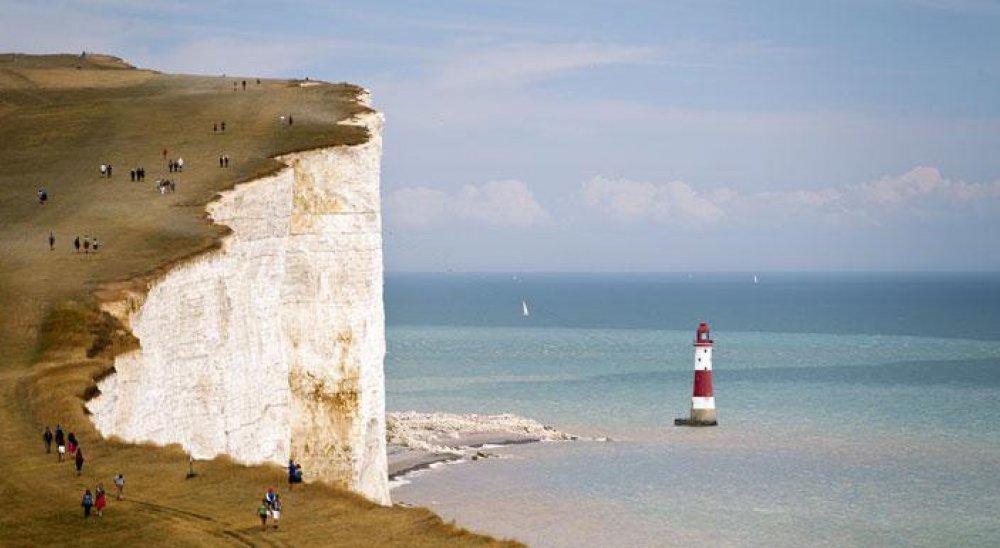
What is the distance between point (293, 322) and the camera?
5172cm

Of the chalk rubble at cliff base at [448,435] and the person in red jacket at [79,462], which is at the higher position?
Result: the person in red jacket at [79,462]

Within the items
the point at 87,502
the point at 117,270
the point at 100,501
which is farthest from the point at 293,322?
the point at 87,502

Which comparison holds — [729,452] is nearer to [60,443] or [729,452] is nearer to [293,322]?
[293,322]

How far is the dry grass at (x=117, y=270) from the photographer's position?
29219mm

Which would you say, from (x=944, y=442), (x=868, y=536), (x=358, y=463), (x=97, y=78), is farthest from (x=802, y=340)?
(x=358, y=463)

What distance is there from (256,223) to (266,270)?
1863 millimetres

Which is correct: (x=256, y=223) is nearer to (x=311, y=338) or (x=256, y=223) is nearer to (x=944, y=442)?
(x=311, y=338)

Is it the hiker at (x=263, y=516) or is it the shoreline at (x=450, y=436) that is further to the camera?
the shoreline at (x=450, y=436)

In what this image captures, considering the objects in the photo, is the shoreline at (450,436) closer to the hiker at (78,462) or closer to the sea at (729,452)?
the sea at (729,452)

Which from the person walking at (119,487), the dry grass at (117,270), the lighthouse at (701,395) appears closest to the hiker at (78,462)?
the dry grass at (117,270)

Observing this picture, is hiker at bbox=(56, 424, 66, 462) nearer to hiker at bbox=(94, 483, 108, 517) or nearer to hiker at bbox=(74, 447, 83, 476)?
hiker at bbox=(74, 447, 83, 476)

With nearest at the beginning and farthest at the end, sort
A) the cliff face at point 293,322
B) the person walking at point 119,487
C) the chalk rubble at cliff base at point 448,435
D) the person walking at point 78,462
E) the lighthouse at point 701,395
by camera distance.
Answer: the person walking at point 119,487 → the person walking at point 78,462 → the cliff face at point 293,322 → the chalk rubble at cliff base at point 448,435 → the lighthouse at point 701,395

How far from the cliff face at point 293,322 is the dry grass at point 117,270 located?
1212 mm

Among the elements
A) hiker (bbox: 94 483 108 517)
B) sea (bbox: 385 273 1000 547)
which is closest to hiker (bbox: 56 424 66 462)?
hiker (bbox: 94 483 108 517)
